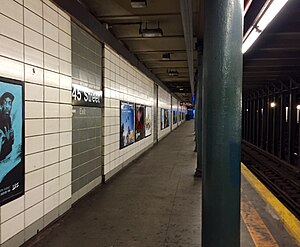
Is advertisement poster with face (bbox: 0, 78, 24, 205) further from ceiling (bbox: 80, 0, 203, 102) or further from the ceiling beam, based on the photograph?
ceiling (bbox: 80, 0, 203, 102)

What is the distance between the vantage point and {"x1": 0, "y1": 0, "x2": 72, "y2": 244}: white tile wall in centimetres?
321

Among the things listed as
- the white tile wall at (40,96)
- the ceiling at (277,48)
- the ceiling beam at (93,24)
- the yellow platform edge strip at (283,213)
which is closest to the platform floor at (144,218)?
the yellow platform edge strip at (283,213)

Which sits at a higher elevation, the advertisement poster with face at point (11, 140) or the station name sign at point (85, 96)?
the station name sign at point (85, 96)

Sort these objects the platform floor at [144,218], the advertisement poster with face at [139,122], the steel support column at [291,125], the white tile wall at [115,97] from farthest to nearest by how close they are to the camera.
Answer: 1. the steel support column at [291,125]
2. the advertisement poster with face at [139,122]
3. the white tile wall at [115,97]
4. the platform floor at [144,218]

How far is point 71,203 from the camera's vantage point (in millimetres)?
4820

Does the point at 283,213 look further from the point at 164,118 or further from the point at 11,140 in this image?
the point at 164,118

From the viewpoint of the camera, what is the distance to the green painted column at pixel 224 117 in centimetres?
211

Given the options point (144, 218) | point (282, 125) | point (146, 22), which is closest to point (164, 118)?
point (282, 125)

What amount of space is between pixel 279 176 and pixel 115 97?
7264 millimetres

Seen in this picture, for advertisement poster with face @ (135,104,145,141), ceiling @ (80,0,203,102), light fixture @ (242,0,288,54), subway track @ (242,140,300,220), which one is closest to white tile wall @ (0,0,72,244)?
ceiling @ (80,0,203,102)

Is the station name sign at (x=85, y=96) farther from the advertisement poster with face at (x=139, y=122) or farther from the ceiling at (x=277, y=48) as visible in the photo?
the advertisement poster with face at (x=139, y=122)

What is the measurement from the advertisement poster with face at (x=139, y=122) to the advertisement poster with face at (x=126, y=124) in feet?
2.03

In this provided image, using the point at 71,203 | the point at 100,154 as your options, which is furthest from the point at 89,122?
the point at 71,203

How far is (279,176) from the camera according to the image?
11.2 meters
